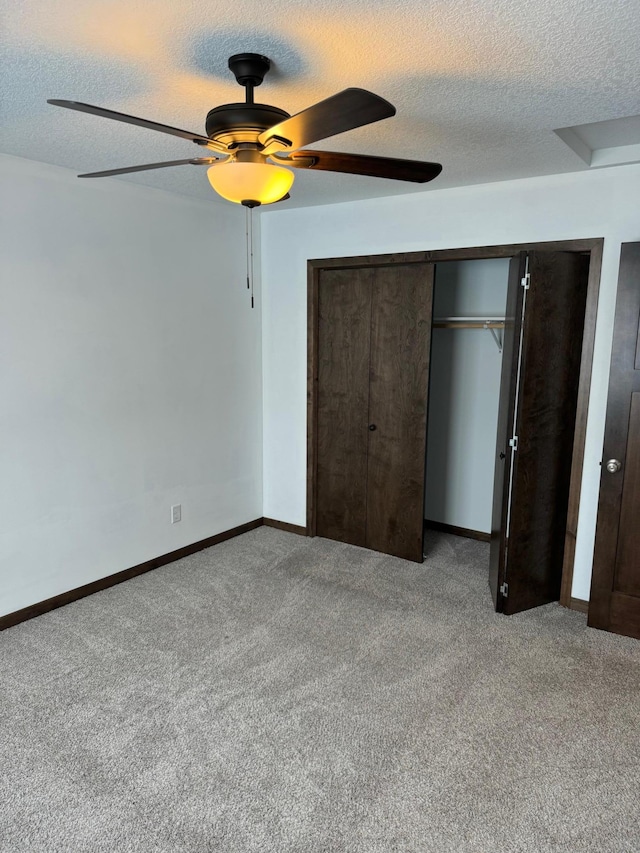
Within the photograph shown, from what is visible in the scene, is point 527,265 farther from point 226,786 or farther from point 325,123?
point 226,786

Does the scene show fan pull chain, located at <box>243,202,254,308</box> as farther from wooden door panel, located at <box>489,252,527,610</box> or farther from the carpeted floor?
the carpeted floor

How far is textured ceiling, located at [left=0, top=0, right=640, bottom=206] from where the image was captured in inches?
61.3

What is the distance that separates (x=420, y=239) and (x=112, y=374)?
2091mm

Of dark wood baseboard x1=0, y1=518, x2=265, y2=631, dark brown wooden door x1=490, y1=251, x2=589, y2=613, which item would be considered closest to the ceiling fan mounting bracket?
dark brown wooden door x1=490, y1=251, x2=589, y2=613

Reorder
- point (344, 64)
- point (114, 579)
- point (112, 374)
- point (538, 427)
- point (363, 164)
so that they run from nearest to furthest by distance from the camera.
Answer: point (344, 64) → point (363, 164) → point (538, 427) → point (112, 374) → point (114, 579)

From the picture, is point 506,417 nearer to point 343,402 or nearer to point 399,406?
point 399,406

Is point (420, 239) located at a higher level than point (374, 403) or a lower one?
higher

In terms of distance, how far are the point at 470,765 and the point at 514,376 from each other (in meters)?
1.90

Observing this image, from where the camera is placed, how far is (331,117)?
1499 mm

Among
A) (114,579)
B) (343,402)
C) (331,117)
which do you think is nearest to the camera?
(331,117)

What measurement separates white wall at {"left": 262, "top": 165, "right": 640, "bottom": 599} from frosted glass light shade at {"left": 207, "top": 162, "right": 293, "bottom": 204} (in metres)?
1.97

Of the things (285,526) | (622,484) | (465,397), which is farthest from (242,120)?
(285,526)

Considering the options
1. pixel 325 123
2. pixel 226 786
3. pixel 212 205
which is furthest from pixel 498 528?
pixel 212 205

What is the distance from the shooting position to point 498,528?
3.38 m
